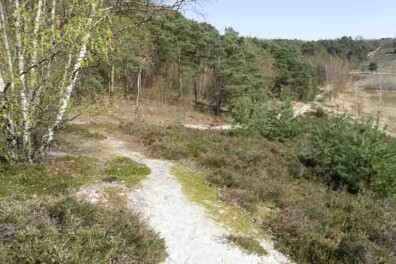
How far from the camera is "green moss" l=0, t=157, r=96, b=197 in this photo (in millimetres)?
8742

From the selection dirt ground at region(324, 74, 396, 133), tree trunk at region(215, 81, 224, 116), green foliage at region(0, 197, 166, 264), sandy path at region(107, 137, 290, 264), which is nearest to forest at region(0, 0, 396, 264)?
green foliage at region(0, 197, 166, 264)

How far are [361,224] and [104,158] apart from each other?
323 inches

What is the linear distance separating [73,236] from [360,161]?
9129 millimetres

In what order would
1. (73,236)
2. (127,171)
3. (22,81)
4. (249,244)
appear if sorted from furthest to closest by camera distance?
(127,171)
(22,81)
(249,244)
(73,236)

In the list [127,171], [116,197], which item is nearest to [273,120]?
[127,171]

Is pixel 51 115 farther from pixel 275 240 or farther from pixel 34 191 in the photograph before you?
pixel 275 240

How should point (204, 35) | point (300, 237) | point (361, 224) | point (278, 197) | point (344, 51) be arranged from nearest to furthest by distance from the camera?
point (300, 237) → point (361, 224) → point (278, 197) → point (204, 35) → point (344, 51)

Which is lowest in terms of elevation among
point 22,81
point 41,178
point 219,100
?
point 219,100

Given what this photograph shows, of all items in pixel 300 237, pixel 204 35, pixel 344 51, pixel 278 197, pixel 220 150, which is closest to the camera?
pixel 300 237

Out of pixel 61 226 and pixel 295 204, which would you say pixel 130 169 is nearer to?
pixel 295 204

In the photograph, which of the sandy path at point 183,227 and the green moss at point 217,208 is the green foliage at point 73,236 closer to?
the sandy path at point 183,227

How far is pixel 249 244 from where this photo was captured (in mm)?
7270

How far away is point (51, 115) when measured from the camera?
1003 centimetres

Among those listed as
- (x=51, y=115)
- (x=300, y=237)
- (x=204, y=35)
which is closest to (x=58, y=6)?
(x=51, y=115)
